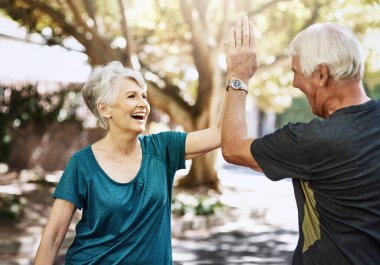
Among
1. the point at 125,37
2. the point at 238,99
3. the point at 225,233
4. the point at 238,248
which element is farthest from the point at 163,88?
the point at 238,99

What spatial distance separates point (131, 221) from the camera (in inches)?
116

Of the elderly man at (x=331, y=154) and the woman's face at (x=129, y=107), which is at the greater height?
the woman's face at (x=129, y=107)

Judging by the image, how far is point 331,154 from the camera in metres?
2.25

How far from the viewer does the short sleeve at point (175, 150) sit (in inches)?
128

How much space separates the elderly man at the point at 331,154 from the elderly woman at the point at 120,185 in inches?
28.2

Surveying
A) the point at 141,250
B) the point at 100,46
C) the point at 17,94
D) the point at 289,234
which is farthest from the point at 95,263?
the point at 17,94

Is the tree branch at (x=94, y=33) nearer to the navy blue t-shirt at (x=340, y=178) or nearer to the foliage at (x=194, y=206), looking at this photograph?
the foliage at (x=194, y=206)

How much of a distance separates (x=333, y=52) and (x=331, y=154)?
0.36 meters

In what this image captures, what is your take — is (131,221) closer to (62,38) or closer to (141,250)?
(141,250)

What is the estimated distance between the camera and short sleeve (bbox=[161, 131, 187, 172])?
10.6 feet

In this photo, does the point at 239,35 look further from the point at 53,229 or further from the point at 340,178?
the point at 53,229

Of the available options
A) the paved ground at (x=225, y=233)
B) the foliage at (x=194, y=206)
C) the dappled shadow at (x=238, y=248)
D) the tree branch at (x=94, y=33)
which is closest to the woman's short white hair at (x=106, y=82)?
the paved ground at (x=225, y=233)

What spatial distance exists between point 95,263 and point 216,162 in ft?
42.7

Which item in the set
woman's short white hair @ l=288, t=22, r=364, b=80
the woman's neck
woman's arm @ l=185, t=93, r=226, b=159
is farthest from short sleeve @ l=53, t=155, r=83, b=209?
woman's short white hair @ l=288, t=22, r=364, b=80
